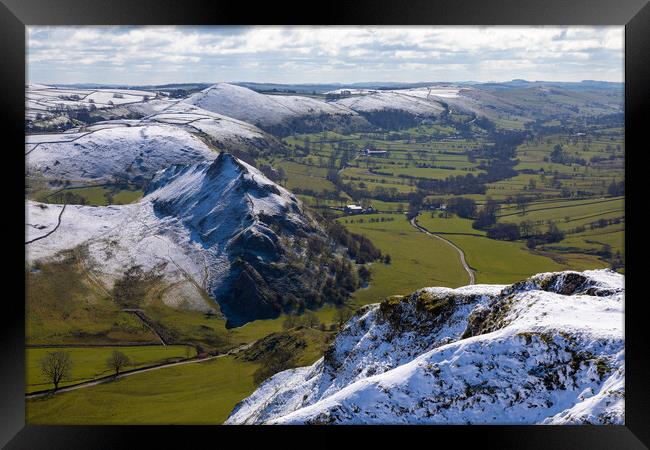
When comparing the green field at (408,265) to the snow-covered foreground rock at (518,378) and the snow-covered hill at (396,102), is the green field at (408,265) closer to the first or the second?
the snow-covered foreground rock at (518,378)

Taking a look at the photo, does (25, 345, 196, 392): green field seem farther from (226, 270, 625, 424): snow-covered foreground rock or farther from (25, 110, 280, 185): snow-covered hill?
(25, 110, 280, 185): snow-covered hill

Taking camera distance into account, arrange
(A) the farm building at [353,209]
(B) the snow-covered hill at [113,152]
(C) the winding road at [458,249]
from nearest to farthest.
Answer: (C) the winding road at [458,249], (A) the farm building at [353,209], (B) the snow-covered hill at [113,152]

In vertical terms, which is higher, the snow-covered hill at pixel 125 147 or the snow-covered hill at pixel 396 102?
the snow-covered hill at pixel 396 102

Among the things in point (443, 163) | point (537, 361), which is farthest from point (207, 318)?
point (443, 163)

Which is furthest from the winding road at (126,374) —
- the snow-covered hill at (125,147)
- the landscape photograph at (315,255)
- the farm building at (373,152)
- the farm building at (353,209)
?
the farm building at (373,152)

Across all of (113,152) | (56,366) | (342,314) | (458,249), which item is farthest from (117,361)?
(113,152)

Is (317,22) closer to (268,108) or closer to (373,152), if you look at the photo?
(373,152)

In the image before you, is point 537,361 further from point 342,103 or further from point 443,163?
point 342,103
